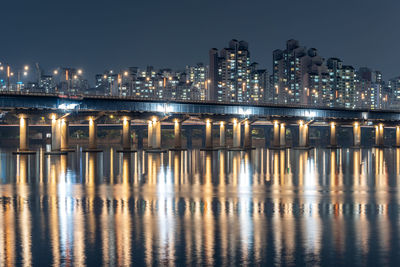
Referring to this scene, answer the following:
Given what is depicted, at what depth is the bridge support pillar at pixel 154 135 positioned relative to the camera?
12755 cm

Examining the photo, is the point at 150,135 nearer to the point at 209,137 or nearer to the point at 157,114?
the point at 157,114

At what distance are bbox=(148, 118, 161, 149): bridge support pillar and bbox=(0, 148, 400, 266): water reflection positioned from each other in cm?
6890

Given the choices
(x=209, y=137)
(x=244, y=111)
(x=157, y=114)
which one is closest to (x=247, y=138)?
(x=244, y=111)

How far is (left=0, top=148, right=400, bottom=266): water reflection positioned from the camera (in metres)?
25.1

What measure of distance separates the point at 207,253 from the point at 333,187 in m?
27.8

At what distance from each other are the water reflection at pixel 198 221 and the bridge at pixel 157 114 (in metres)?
54.0

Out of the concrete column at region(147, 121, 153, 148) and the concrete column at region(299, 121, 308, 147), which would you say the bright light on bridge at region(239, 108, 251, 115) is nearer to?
the concrete column at region(299, 121, 308, 147)

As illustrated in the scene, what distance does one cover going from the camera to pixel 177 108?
133 metres

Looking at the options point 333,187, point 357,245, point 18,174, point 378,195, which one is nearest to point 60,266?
point 357,245

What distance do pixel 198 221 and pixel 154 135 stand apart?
9695 cm

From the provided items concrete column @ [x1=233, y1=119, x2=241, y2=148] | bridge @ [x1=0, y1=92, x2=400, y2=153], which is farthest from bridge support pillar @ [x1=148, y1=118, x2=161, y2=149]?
concrete column @ [x1=233, y1=119, x2=241, y2=148]

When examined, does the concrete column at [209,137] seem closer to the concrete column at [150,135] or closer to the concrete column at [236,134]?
the concrete column at [236,134]

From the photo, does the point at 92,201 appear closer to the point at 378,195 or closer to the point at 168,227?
the point at 168,227

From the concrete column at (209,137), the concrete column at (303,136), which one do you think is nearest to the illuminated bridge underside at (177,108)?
the concrete column at (303,136)
